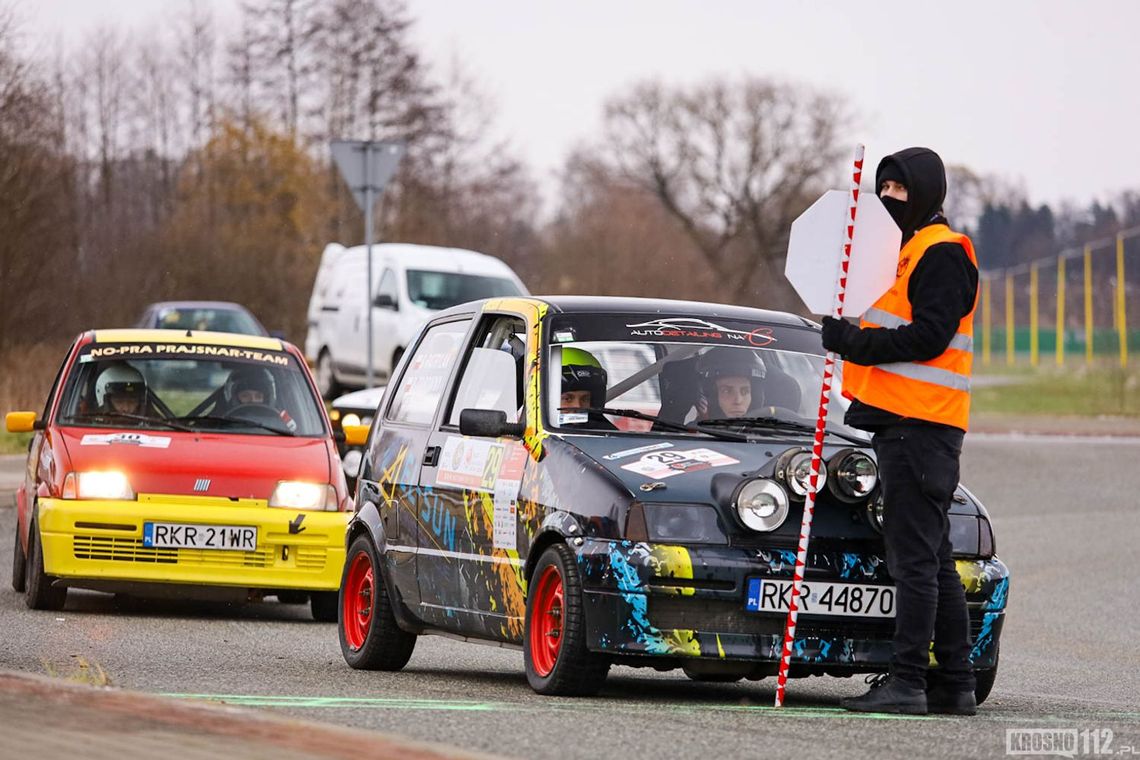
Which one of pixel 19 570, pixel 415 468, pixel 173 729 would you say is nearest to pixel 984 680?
pixel 415 468

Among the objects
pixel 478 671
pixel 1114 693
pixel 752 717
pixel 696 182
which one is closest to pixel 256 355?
pixel 478 671

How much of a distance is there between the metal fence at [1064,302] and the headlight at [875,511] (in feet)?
221

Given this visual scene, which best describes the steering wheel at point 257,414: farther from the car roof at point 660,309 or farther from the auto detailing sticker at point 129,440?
the car roof at point 660,309

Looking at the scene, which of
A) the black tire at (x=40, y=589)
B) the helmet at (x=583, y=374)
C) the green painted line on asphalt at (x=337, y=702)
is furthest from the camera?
the black tire at (x=40, y=589)

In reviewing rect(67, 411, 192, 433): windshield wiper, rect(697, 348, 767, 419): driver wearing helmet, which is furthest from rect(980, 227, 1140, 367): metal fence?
rect(697, 348, 767, 419): driver wearing helmet

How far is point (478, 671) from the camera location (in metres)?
10.3

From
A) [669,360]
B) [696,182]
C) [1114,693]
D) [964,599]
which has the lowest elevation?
[1114,693]

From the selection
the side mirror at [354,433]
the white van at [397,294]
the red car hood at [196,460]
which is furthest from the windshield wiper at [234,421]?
the white van at [397,294]

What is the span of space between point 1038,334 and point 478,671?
106265 mm

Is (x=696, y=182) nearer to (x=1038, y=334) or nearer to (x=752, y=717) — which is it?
(x=1038, y=334)

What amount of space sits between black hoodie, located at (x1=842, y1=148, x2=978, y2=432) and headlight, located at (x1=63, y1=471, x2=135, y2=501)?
585cm

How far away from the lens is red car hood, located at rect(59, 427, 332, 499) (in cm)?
1273

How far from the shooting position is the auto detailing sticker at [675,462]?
8.20 m

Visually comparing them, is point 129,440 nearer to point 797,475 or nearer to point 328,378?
point 797,475
